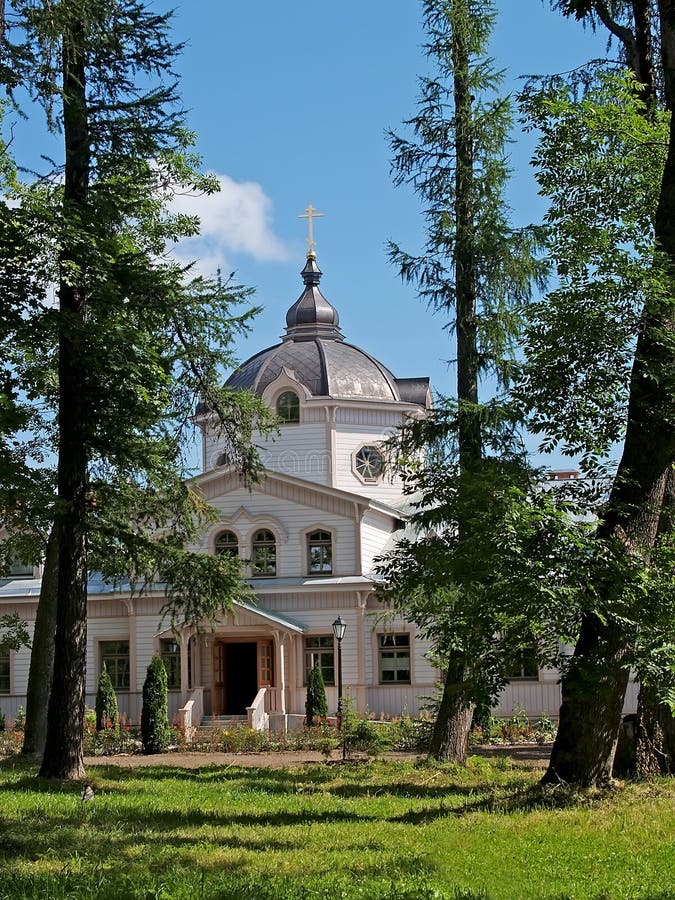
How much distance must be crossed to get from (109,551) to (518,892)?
10.3 meters

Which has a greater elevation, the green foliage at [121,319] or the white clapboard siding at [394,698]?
the green foliage at [121,319]

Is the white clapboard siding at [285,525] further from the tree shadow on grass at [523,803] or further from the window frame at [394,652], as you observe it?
the tree shadow on grass at [523,803]

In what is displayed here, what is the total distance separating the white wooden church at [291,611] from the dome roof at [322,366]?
1.47 ft

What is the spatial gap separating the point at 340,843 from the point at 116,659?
914 inches

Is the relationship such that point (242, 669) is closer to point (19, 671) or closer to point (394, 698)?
point (394, 698)

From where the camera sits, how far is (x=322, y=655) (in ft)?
98.6

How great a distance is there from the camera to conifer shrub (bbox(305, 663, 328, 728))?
88.3 ft

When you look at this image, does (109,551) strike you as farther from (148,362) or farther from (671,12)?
(671,12)

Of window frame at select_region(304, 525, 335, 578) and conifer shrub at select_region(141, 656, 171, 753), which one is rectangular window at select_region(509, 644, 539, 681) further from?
window frame at select_region(304, 525, 335, 578)

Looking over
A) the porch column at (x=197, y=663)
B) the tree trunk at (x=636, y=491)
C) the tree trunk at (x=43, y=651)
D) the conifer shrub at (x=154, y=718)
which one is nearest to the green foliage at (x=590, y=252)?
the tree trunk at (x=636, y=491)

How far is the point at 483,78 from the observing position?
1759 centimetres

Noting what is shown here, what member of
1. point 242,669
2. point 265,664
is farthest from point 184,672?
point 242,669

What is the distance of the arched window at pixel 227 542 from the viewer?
31250 mm

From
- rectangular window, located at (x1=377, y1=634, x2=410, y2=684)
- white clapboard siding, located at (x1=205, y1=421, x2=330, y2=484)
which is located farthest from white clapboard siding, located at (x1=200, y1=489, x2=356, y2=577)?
white clapboard siding, located at (x1=205, y1=421, x2=330, y2=484)
